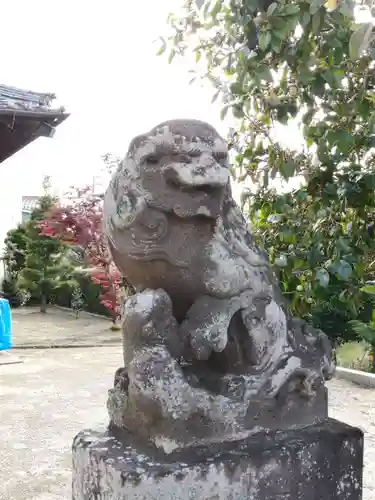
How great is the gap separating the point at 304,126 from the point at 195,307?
902mm

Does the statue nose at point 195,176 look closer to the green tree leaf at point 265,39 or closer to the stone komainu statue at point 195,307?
the stone komainu statue at point 195,307

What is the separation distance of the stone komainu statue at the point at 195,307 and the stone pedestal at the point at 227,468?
0.04 meters

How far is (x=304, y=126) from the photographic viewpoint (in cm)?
199

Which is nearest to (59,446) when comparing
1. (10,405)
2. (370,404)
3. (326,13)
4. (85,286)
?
(10,405)

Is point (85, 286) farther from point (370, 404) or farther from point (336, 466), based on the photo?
point (336, 466)

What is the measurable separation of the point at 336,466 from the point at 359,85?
1160mm

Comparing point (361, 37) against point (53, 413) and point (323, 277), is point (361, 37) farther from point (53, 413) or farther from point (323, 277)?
point (53, 413)

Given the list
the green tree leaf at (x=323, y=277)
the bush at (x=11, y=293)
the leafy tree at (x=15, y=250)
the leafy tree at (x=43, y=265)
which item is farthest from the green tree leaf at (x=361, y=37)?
the leafy tree at (x=15, y=250)

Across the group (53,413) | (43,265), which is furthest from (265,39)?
(43,265)

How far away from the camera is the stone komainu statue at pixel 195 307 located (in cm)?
129

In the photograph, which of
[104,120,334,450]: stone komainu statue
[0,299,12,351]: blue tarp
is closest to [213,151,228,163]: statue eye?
[104,120,334,450]: stone komainu statue

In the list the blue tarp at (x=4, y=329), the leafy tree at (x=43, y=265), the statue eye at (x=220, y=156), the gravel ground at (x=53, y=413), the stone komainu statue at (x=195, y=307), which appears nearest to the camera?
the stone komainu statue at (x=195, y=307)

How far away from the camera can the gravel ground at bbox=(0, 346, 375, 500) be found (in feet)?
10.6

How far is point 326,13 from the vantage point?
144cm
